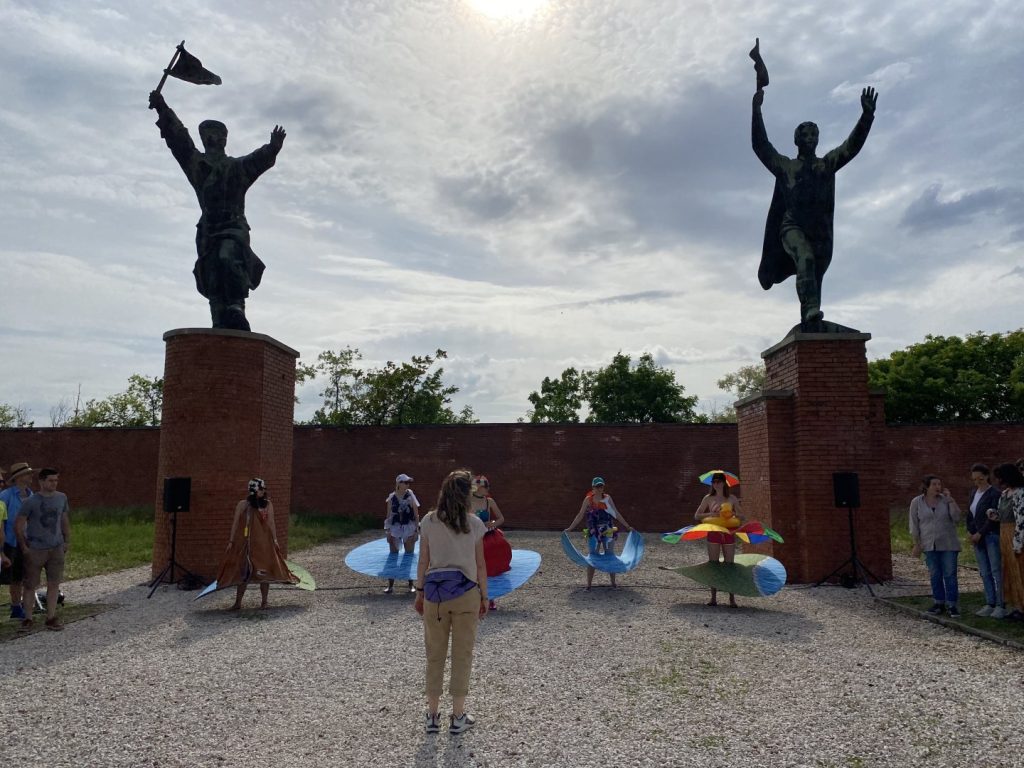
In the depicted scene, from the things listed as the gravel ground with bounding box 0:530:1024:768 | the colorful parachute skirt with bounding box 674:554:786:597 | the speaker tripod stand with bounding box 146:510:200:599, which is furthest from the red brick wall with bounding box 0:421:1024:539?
the gravel ground with bounding box 0:530:1024:768

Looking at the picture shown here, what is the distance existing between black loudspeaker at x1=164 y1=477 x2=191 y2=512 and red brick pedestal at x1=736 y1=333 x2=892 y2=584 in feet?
26.8

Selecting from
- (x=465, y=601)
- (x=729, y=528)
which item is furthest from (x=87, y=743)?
(x=729, y=528)

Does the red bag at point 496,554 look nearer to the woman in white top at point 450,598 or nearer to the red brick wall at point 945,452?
the woman in white top at point 450,598

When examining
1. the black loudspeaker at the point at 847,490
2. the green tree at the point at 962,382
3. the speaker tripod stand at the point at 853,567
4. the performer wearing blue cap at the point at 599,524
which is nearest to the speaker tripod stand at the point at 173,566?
the performer wearing blue cap at the point at 599,524

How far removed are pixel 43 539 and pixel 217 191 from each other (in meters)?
6.23

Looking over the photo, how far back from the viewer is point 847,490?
32.3ft

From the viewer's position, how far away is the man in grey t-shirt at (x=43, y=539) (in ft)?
24.0

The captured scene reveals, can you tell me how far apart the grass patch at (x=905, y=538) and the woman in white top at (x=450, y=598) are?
29.5 feet

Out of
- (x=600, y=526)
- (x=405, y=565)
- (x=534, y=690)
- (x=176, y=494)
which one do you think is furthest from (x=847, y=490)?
(x=176, y=494)

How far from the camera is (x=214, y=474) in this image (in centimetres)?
1049

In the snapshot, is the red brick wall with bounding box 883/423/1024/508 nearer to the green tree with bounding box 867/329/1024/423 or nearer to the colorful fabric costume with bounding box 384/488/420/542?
the green tree with bounding box 867/329/1024/423

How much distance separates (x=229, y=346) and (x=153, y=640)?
5.06m

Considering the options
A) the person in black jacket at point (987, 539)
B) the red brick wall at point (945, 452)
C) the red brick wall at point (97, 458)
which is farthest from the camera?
the red brick wall at point (97, 458)

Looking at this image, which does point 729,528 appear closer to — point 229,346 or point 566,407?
point 229,346
